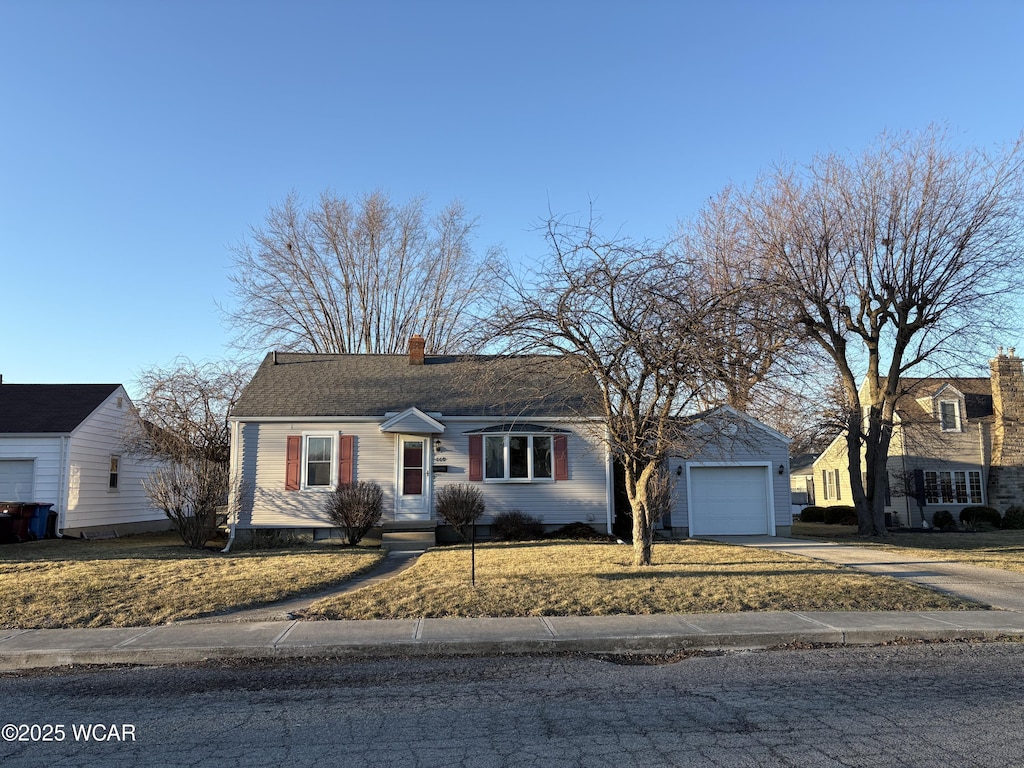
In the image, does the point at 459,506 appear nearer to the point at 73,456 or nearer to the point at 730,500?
the point at 730,500

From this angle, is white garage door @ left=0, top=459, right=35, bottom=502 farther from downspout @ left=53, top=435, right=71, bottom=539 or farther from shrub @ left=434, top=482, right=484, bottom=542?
shrub @ left=434, top=482, right=484, bottom=542

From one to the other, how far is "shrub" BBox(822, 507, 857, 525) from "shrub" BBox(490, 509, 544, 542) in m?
19.8

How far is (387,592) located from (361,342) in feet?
80.7

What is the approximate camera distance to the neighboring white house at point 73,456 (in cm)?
1964

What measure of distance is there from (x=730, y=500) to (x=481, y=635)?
48.2 feet

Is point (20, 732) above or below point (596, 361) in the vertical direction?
below

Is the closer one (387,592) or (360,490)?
(387,592)

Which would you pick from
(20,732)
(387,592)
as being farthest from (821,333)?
(20,732)

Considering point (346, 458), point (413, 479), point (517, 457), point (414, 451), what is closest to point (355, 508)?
point (346, 458)

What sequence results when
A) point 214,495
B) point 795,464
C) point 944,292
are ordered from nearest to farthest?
point 214,495
point 944,292
point 795,464

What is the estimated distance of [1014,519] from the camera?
2798 cm

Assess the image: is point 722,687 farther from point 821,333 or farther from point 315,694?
point 821,333

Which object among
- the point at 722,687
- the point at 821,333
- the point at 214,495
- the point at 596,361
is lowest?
the point at 722,687

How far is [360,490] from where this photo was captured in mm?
17484
